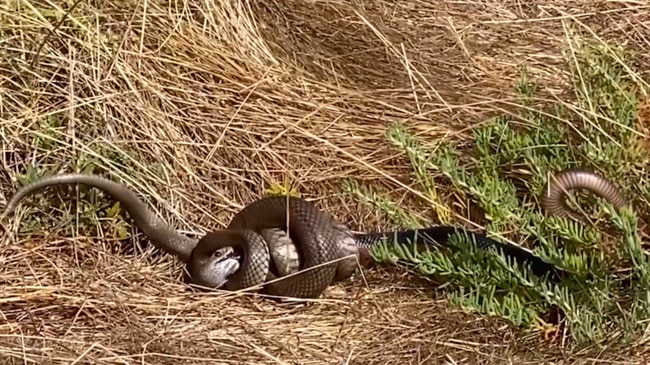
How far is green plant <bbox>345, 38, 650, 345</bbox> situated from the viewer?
115 inches

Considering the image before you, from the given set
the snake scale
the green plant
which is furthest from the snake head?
the green plant

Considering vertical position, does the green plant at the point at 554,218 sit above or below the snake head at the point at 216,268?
above

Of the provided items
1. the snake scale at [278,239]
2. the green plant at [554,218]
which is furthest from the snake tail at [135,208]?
the green plant at [554,218]

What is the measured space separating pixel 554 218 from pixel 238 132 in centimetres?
131

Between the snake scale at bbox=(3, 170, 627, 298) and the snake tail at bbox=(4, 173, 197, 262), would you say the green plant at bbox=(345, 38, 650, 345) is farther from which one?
the snake tail at bbox=(4, 173, 197, 262)

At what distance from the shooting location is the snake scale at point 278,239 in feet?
11.2

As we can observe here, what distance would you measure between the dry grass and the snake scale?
67 millimetres

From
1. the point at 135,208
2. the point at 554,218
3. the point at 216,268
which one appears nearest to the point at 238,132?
the point at 135,208

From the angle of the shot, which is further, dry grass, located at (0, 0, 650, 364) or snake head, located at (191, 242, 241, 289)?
snake head, located at (191, 242, 241, 289)

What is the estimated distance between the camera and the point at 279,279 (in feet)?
11.3

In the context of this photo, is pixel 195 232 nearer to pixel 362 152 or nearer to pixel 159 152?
pixel 159 152

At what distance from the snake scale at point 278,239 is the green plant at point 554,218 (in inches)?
2.7

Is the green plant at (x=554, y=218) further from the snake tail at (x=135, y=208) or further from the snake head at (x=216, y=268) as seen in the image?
the snake tail at (x=135, y=208)

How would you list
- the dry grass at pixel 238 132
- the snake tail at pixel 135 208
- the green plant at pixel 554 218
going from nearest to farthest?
the green plant at pixel 554 218 < the dry grass at pixel 238 132 < the snake tail at pixel 135 208
